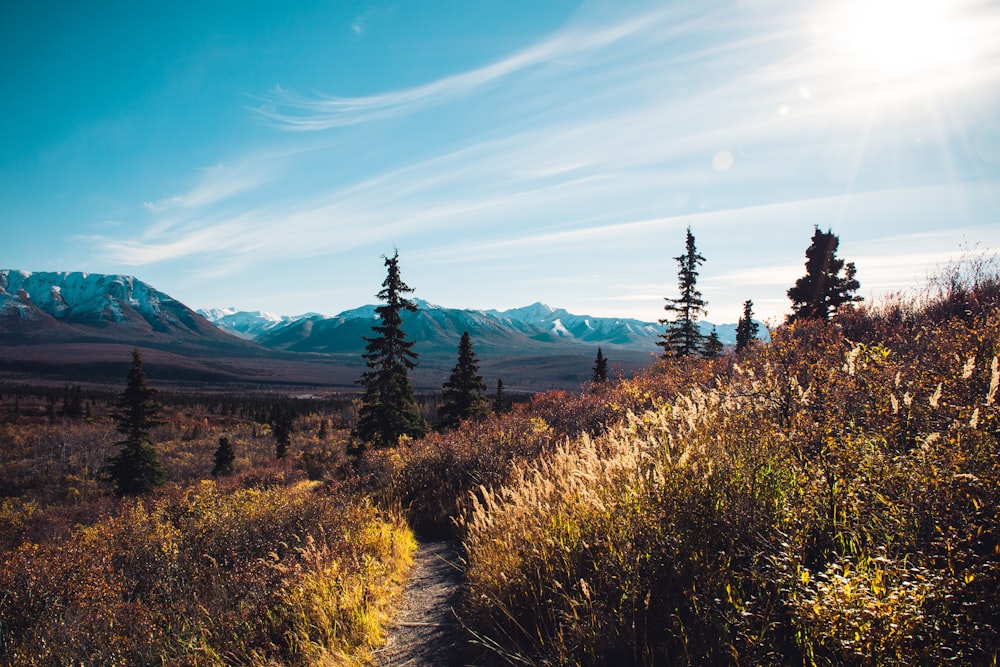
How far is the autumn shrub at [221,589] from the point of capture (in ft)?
14.0

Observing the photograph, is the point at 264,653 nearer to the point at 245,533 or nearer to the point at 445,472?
the point at 245,533

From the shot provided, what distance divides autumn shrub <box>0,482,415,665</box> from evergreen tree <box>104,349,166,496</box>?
81.2 ft

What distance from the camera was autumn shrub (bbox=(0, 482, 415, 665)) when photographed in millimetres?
4266

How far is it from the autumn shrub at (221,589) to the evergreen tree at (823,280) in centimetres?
2901

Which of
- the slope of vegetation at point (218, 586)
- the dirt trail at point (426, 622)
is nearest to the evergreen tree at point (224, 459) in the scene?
the slope of vegetation at point (218, 586)

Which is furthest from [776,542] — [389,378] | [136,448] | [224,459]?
[224,459]

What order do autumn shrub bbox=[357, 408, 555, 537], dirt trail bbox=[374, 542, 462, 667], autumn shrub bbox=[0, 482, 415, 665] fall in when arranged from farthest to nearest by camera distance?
autumn shrub bbox=[357, 408, 555, 537] → autumn shrub bbox=[0, 482, 415, 665] → dirt trail bbox=[374, 542, 462, 667]

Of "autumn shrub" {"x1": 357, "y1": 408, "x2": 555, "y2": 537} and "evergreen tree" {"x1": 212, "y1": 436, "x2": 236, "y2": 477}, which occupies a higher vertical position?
"autumn shrub" {"x1": 357, "y1": 408, "x2": 555, "y2": 537}

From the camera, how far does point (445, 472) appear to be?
356 inches

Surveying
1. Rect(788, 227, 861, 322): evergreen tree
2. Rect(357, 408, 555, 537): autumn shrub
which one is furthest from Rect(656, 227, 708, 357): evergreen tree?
Rect(357, 408, 555, 537): autumn shrub

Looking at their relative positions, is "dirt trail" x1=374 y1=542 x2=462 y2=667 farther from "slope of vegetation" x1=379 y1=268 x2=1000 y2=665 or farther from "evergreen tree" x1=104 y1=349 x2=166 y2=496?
"evergreen tree" x1=104 y1=349 x2=166 y2=496

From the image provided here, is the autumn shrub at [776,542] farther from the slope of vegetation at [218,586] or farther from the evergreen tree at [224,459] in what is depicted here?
the evergreen tree at [224,459]

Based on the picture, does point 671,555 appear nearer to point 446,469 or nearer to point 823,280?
point 446,469

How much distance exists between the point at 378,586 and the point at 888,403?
542 centimetres
